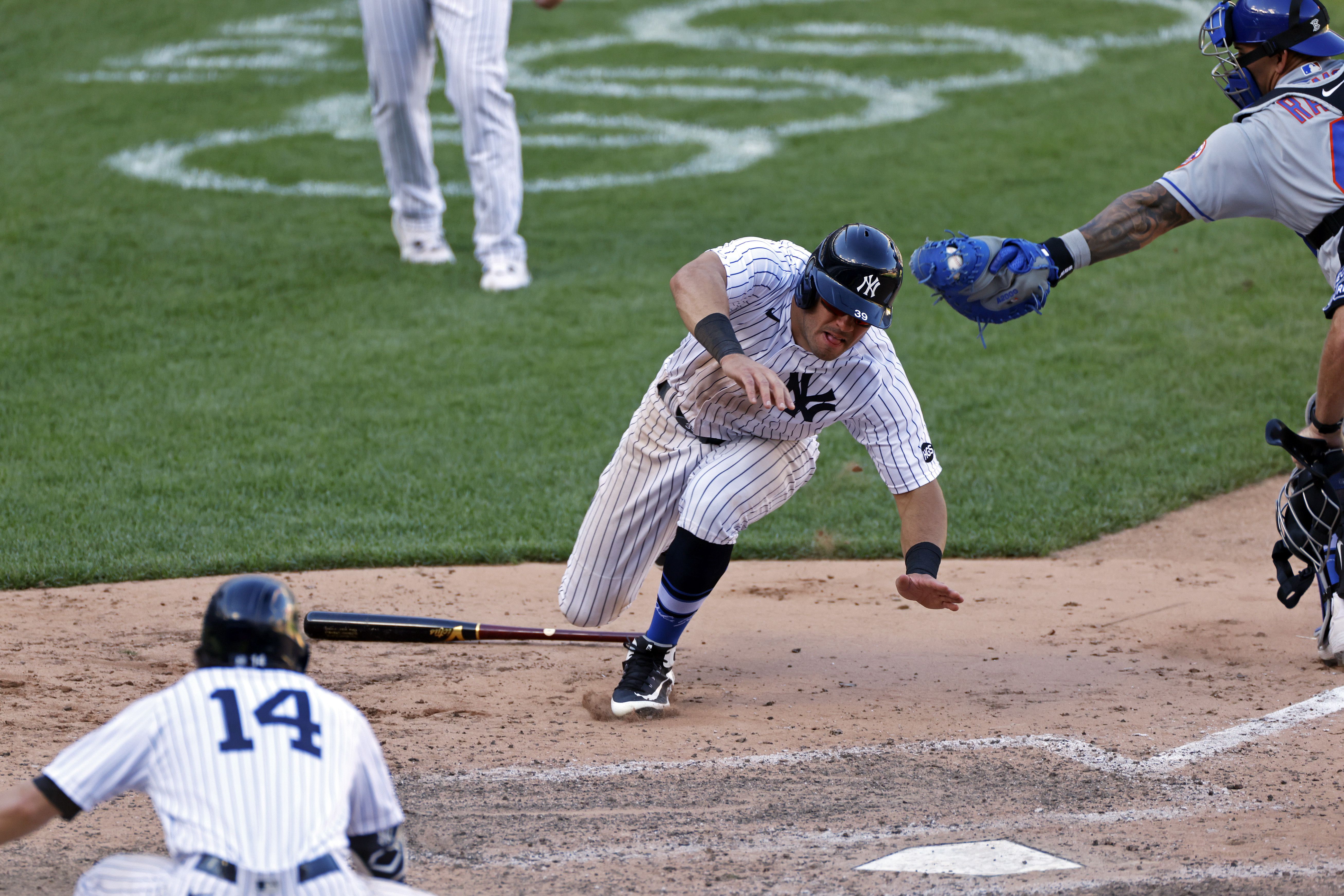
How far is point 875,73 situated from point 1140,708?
12.1 meters

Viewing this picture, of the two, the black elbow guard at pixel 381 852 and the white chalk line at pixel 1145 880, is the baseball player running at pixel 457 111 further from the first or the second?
the black elbow guard at pixel 381 852

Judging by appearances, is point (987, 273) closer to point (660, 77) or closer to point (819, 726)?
point (819, 726)

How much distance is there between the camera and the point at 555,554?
21.1 ft

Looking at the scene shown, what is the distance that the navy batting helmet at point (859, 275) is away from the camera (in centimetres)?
403

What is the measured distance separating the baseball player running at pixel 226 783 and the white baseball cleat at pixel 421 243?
810 cm

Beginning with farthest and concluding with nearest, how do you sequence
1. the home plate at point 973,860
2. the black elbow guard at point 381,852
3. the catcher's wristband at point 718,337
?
the catcher's wristband at point 718,337 < the home plate at point 973,860 < the black elbow guard at point 381,852

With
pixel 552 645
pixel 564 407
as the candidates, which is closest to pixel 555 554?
pixel 552 645

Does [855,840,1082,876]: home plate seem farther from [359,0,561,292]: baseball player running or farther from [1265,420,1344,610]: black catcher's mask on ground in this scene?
[359,0,561,292]: baseball player running

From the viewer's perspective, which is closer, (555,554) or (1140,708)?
(1140,708)

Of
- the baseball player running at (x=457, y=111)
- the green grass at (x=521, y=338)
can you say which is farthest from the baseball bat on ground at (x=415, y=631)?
the baseball player running at (x=457, y=111)

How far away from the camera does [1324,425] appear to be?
4.73 metres

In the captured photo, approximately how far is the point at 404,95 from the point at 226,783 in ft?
25.8

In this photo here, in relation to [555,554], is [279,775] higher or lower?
higher

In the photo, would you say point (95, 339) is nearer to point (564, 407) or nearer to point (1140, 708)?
point (564, 407)
